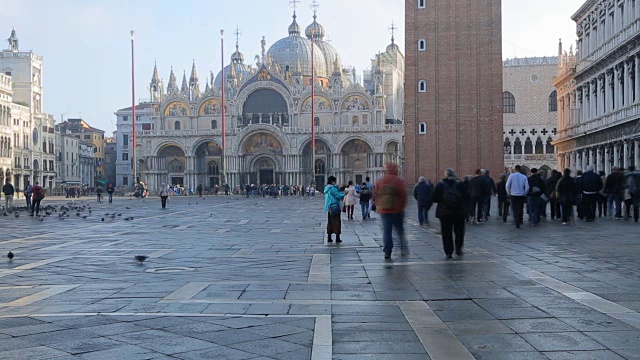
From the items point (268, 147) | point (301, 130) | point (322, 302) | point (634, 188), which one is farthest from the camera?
point (268, 147)

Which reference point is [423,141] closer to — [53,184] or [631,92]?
[631,92]

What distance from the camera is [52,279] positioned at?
8.73 m

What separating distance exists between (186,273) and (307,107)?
71746mm

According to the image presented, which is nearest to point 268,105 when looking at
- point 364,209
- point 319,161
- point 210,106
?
point 210,106

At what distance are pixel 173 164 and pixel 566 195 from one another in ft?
229

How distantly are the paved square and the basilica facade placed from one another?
210 feet

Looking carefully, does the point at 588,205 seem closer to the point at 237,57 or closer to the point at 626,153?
the point at 626,153

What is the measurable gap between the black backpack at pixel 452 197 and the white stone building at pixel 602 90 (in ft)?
75.8

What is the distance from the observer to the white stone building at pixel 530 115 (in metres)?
69.0

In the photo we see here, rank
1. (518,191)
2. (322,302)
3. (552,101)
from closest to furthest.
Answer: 1. (322,302)
2. (518,191)
3. (552,101)

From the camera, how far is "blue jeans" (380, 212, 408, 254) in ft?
35.2

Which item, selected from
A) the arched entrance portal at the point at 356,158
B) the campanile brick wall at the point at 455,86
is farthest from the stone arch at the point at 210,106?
the campanile brick wall at the point at 455,86

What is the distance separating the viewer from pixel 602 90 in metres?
38.3

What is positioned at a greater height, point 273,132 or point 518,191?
point 273,132
